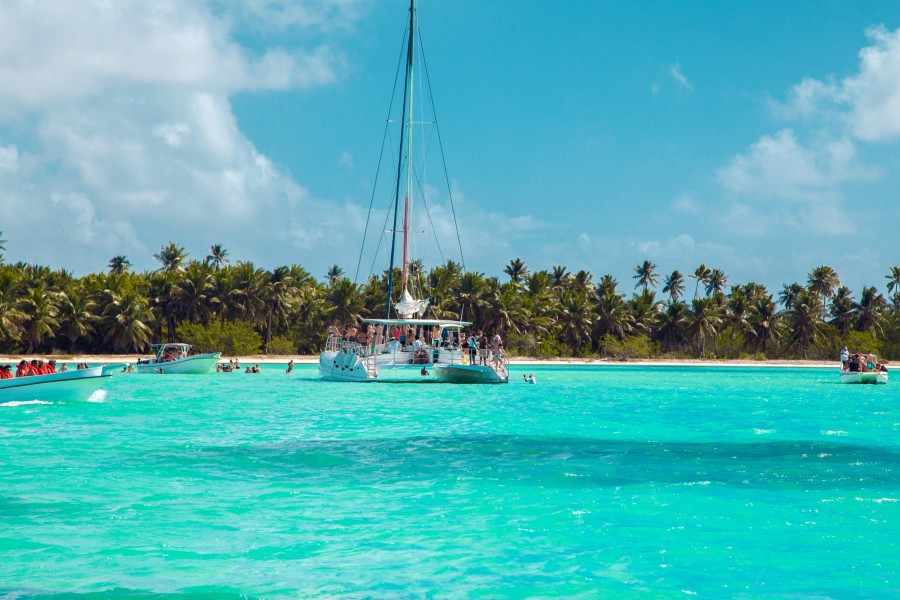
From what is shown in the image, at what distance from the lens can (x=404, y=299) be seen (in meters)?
40.8

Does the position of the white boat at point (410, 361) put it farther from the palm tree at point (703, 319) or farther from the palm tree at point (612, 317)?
the palm tree at point (703, 319)

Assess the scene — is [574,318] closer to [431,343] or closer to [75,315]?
[75,315]

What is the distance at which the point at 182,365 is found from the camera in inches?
2138

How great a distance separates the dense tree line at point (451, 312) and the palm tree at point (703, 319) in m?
0.13

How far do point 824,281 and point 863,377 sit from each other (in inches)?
2186

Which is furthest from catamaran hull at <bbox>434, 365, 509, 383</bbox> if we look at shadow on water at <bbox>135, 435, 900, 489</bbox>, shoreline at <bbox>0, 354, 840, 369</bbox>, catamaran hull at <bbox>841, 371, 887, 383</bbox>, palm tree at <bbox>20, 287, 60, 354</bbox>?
palm tree at <bbox>20, 287, 60, 354</bbox>

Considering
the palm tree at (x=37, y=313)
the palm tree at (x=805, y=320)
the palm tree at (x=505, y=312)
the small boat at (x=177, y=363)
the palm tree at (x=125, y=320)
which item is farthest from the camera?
the palm tree at (x=805, y=320)

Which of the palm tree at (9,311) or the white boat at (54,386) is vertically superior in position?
the palm tree at (9,311)

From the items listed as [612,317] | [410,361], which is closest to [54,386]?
[410,361]

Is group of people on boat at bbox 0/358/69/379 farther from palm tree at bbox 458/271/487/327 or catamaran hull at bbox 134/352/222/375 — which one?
palm tree at bbox 458/271/487/327

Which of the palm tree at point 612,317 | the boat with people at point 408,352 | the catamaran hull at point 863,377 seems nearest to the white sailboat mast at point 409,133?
the boat with people at point 408,352

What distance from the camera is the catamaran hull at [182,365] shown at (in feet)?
178

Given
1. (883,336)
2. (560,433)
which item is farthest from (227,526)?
(883,336)

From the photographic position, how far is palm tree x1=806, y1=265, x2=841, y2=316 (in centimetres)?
9981
